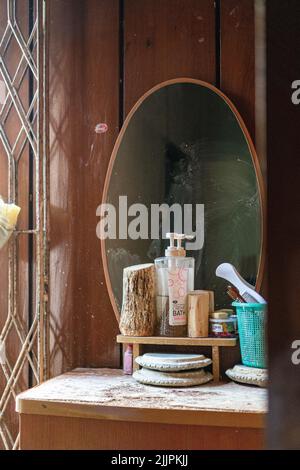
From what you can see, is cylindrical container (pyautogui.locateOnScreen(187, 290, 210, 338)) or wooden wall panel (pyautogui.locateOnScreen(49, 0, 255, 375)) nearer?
cylindrical container (pyautogui.locateOnScreen(187, 290, 210, 338))

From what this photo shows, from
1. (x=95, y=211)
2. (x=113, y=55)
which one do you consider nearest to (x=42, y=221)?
(x=95, y=211)

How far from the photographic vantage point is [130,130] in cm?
165

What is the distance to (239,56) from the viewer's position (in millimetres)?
1586

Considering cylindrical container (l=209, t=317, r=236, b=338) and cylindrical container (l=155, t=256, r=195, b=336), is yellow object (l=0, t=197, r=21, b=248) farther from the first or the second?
cylindrical container (l=209, t=317, r=236, b=338)

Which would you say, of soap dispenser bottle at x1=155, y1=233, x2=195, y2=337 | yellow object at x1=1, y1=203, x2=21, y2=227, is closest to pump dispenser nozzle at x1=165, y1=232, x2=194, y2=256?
soap dispenser bottle at x1=155, y1=233, x2=195, y2=337

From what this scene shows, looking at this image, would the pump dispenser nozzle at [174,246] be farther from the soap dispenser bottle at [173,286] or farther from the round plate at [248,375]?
the round plate at [248,375]

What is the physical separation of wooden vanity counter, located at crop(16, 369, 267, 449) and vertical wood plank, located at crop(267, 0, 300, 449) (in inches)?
32.7

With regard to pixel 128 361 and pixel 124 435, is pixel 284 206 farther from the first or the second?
pixel 128 361

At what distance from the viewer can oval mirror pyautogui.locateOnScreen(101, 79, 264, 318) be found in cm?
156

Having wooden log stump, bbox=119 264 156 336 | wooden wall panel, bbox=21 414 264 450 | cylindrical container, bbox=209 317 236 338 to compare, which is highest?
wooden log stump, bbox=119 264 156 336

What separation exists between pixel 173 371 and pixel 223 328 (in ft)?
0.66

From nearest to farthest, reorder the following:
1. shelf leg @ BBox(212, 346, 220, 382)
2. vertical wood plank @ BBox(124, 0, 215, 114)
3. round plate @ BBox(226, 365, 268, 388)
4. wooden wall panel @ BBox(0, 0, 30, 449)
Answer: round plate @ BBox(226, 365, 268, 388) → shelf leg @ BBox(212, 346, 220, 382) → vertical wood plank @ BBox(124, 0, 215, 114) → wooden wall panel @ BBox(0, 0, 30, 449)

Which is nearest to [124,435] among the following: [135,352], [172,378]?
[172,378]
